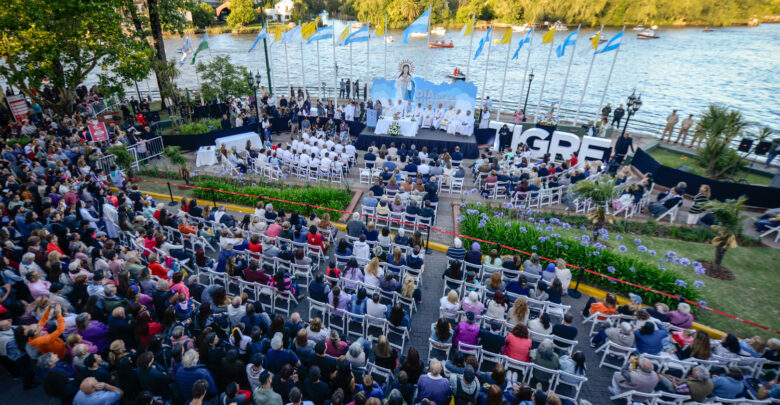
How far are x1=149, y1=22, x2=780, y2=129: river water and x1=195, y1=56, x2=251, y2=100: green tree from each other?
254 inches

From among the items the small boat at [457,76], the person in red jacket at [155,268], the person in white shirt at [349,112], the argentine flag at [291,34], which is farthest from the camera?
the small boat at [457,76]

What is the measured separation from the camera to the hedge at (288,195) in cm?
1219

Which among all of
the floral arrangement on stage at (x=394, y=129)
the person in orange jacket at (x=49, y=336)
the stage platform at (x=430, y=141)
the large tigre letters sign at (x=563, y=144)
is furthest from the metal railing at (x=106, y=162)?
the large tigre letters sign at (x=563, y=144)

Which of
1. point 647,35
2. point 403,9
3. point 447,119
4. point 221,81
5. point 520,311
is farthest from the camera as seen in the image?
point 647,35

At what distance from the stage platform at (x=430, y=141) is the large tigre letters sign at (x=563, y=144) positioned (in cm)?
201

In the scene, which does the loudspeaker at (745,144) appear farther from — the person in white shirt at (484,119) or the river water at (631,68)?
the river water at (631,68)

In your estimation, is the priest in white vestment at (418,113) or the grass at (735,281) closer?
the grass at (735,281)

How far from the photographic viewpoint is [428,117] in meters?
19.4

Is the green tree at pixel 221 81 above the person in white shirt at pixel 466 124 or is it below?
above

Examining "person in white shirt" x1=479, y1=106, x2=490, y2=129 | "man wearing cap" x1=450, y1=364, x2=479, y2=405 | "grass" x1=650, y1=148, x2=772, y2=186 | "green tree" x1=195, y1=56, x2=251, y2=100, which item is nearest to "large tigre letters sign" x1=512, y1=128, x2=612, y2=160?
"person in white shirt" x1=479, y1=106, x2=490, y2=129

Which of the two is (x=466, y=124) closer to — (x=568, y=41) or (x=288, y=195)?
(x=568, y=41)

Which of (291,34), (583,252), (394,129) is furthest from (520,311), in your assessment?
(291,34)

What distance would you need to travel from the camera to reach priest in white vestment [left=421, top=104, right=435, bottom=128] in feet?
63.1

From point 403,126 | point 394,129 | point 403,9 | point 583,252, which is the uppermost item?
point 403,9
